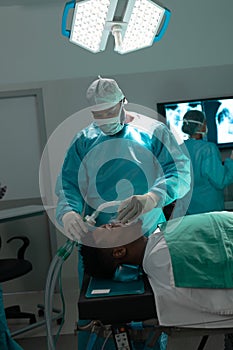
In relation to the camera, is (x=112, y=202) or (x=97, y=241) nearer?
(x=97, y=241)

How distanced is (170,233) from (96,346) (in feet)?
1.91

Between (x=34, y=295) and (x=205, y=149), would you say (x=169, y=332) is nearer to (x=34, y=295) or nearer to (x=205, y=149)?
(x=205, y=149)

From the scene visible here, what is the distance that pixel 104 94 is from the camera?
1.84 m

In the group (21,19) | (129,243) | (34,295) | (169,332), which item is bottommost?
(34,295)

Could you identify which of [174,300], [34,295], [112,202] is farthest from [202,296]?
[34,295]

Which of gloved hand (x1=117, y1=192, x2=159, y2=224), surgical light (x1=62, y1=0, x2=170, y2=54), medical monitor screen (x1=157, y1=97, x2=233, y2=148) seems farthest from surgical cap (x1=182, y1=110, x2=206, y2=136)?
gloved hand (x1=117, y1=192, x2=159, y2=224)

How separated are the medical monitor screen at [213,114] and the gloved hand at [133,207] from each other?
7.05 ft

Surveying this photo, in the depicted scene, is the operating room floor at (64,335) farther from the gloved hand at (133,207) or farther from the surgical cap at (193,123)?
the surgical cap at (193,123)

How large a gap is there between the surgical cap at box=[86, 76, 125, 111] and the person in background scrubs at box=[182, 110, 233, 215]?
116cm

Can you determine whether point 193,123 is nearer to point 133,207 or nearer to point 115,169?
point 115,169

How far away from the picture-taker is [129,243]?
156 cm

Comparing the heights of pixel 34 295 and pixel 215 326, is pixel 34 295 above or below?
below

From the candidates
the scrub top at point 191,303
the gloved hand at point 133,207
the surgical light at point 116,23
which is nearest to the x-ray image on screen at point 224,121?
the surgical light at point 116,23

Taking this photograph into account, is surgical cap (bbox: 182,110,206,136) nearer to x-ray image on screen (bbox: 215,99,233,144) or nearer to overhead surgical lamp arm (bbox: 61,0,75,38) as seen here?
x-ray image on screen (bbox: 215,99,233,144)
